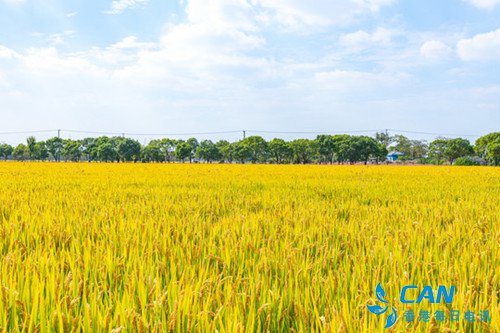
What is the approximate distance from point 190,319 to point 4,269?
4.20 ft

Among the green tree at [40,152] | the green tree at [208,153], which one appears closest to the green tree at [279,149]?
the green tree at [208,153]

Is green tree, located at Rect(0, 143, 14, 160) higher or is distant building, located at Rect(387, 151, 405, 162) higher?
green tree, located at Rect(0, 143, 14, 160)

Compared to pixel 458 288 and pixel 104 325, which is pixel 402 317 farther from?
pixel 104 325

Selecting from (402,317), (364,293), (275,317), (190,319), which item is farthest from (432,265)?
(190,319)

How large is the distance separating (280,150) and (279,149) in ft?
1.44

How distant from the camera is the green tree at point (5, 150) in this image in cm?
12781

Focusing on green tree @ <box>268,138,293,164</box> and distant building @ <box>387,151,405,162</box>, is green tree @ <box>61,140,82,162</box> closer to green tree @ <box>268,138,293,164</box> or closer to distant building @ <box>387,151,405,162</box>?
green tree @ <box>268,138,293,164</box>

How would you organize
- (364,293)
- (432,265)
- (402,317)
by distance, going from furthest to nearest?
1. (432,265)
2. (364,293)
3. (402,317)

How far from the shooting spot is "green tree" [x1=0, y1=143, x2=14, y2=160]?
12781 cm

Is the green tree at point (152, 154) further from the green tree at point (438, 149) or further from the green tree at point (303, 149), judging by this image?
the green tree at point (438, 149)

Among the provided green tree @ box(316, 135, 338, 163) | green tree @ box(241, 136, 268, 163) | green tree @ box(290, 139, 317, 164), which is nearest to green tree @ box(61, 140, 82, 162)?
green tree @ box(241, 136, 268, 163)

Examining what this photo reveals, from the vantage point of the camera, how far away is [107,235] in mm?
2865

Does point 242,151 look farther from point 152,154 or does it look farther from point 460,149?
point 460,149

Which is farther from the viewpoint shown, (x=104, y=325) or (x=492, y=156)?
(x=492, y=156)
